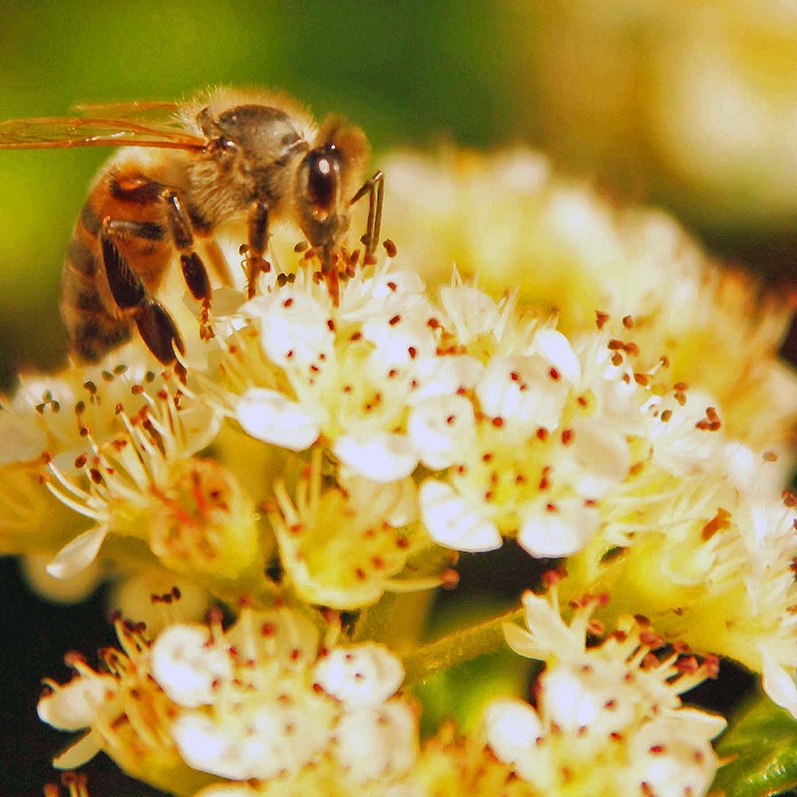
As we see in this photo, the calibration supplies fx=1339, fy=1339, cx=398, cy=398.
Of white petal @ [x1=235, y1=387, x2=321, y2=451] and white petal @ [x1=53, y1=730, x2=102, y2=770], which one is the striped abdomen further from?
white petal @ [x1=53, y1=730, x2=102, y2=770]

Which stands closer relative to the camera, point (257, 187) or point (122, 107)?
point (257, 187)

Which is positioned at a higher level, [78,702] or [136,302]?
[136,302]

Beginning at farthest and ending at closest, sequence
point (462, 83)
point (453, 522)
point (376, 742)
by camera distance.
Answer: point (462, 83)
point (453, 522)
point (376, 742)

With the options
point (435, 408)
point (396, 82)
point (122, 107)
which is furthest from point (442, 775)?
point (396, 82)

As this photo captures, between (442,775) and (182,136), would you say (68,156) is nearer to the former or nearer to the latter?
(182,136)

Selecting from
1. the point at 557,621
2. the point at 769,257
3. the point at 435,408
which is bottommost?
the point at 769,257

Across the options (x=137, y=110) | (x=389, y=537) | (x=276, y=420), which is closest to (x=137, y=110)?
(x=137, y=110)

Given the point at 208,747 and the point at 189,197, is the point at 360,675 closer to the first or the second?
the point at 208,747
